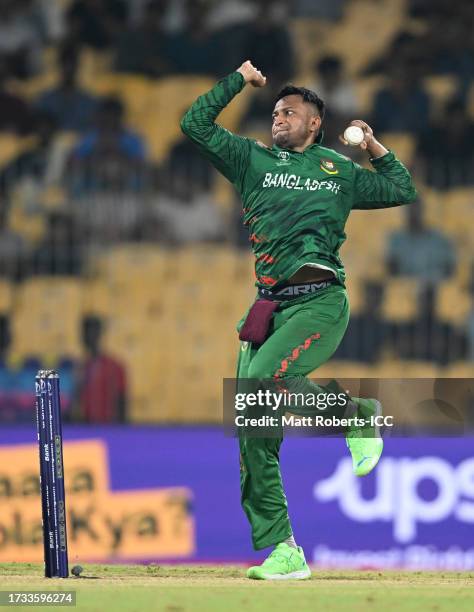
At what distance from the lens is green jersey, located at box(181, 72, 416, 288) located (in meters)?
7.44

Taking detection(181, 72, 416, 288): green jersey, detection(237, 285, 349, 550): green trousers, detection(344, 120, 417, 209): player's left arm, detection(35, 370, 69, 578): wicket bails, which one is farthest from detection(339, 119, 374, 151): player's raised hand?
detection(35, 370, 69, 578): wicket bails

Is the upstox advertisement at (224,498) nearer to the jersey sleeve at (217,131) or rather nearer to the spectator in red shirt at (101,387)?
the spectator in red shirt at (101,387)

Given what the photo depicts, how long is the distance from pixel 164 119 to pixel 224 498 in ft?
17.5

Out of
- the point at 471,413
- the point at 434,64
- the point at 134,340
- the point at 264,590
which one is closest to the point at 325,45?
the point at 434,64

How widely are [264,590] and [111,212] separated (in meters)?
7.75

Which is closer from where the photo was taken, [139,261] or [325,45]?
[139,261]

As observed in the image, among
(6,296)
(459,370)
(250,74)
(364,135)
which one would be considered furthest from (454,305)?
(250,74)

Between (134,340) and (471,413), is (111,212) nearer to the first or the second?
(134,340)

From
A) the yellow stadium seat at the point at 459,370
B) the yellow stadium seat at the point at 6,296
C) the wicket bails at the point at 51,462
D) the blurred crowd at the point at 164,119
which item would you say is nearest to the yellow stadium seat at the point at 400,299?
the blurred crowd at the point at 164,119

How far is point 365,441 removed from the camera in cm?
768

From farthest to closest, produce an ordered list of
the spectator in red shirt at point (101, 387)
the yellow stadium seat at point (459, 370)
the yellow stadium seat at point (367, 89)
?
1. the yellow stadium seat at point (367, 89)
2. the yellow stadium seat at point (459, 370)
3. the spectator in red shirt at point (101, 387)

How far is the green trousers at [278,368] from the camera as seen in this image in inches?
290

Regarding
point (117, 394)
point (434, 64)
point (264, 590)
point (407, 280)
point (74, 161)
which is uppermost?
point (434, 64)

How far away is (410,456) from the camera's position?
Answer: 1168cm
